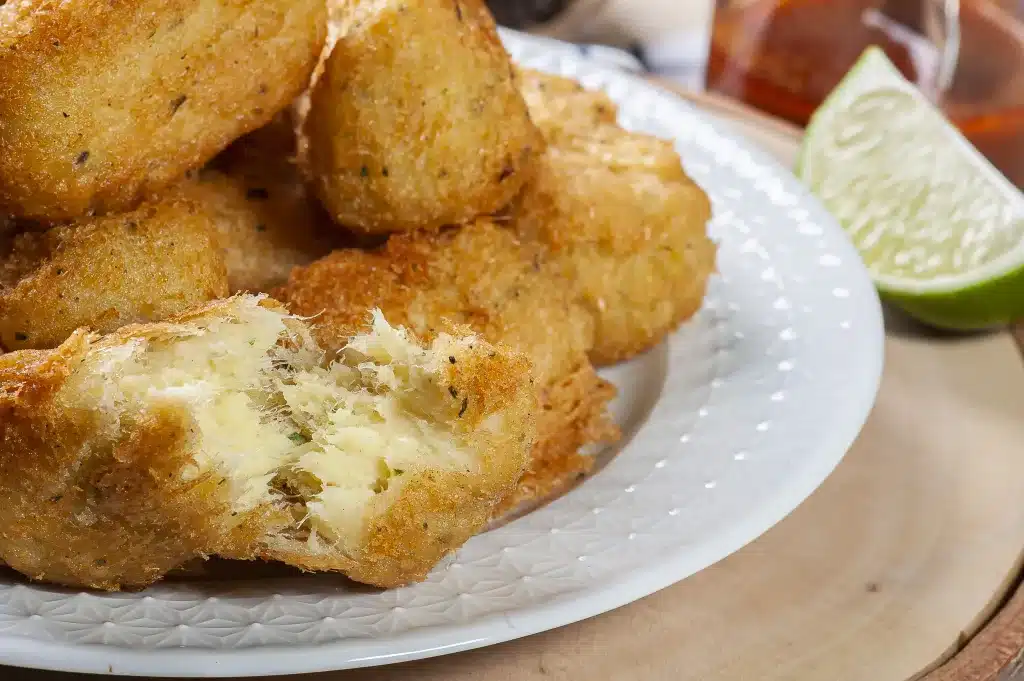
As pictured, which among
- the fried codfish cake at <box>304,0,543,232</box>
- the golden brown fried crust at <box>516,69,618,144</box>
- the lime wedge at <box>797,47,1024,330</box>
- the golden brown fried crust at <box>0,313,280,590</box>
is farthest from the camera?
the lime wedge at <box>797,47,1024,330</box>

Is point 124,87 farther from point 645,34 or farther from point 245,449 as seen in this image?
point 645,34

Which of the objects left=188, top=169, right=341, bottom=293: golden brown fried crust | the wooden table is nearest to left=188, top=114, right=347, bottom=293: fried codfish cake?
left=188, top=169, right=341, bottom=293: golden brown fried crust

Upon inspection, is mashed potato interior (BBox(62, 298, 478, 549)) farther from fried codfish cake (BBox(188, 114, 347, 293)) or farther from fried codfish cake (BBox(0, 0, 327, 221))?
fried codfish cake (BBox(188, 114, 347, 293))

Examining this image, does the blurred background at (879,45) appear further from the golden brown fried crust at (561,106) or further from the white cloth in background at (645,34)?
the golden brown fried crust at (561,106)

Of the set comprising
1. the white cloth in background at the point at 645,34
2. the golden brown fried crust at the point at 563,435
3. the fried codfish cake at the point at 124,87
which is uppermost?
the fried codfish cake at the point at 124,87

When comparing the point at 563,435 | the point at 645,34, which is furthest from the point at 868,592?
the point at 645,34

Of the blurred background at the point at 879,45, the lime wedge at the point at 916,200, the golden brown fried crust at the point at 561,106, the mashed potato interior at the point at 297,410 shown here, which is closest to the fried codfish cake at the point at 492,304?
the mashed potato interior at the point at 297,410

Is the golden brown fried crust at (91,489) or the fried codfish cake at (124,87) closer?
the golden brown fried crust at (91,489)
